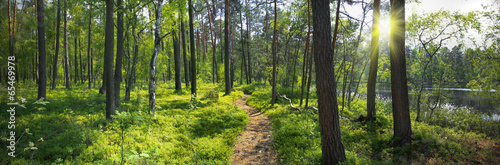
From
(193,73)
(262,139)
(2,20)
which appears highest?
(2,20)

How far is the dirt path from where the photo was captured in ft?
16.9

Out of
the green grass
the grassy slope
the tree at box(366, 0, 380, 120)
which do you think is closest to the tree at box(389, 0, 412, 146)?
the grassy slope

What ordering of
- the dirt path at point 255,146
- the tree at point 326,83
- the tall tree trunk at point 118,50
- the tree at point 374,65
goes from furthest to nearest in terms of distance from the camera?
the tree at point 374,65
the tall tree trunk at point 118,50
the dirt path at point 255,146
the tree at point 326,83

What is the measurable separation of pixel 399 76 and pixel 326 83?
3.24 metres

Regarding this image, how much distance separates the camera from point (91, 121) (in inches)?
239

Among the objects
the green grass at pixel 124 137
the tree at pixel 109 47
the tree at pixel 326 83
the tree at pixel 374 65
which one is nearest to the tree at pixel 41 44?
the green grass at pixel 124 137

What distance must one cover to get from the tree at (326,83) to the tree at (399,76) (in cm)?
280

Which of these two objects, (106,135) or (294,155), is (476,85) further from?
(106,135)

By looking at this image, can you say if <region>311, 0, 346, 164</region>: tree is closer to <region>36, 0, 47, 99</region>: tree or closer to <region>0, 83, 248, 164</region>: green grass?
<region>0, 83, 248, 164</region>: green grass

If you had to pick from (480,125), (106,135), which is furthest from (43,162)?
(480,125)

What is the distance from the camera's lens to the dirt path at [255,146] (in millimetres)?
5148

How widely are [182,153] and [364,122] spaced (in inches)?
287

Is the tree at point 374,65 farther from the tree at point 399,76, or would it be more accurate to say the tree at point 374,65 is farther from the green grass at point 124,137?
the green grass at point 124,137

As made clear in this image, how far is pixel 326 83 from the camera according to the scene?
3.99m
